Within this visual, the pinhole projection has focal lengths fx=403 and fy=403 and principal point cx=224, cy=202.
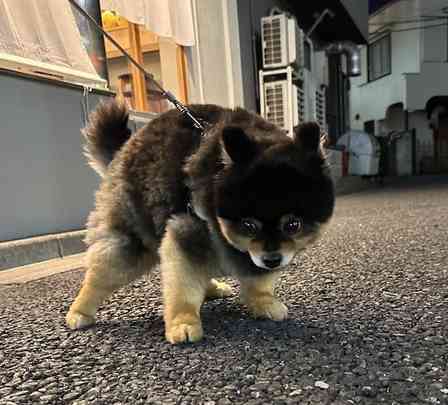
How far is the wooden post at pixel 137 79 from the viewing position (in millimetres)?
4789

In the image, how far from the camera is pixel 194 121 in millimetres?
1494

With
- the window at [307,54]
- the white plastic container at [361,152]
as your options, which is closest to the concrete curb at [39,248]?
the window at [307,54]

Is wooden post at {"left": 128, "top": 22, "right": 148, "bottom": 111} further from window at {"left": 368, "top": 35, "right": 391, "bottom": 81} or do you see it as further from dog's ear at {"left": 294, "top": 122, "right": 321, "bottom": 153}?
window at {"left": 368, "top": 35, "right": 391, "bottom": 81}

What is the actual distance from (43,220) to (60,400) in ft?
8.18

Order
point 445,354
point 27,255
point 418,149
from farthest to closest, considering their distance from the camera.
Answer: point 418,149 < point 27,255 < point 445,354

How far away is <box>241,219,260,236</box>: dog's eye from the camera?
3.94 feet

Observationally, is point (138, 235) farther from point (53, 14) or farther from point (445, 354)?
point (53, 14)

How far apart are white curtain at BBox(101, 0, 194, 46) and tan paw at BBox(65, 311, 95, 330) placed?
3529 millimetres

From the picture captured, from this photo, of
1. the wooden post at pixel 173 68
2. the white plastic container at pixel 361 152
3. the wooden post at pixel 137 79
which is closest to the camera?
the wooden post at pixel 137 79

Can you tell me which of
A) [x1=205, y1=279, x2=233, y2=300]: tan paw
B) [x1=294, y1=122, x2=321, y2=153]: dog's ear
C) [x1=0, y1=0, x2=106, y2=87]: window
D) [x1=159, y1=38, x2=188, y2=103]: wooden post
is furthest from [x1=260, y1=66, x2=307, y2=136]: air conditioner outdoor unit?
[x1=294, y1=122, x2=321, y2=153]: dog's ear

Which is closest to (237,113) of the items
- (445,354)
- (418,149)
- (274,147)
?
(274,147)

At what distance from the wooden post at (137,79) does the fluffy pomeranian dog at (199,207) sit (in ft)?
11.0

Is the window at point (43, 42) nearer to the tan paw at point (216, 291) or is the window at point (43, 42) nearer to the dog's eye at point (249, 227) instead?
the tan paw at point (216, 291)

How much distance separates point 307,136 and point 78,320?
1034 millimetres
